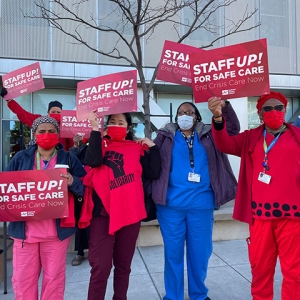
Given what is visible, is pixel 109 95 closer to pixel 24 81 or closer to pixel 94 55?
pixel 24 81

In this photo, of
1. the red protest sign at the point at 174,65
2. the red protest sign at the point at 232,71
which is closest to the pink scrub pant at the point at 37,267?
the red protest sign at the point at 232,71

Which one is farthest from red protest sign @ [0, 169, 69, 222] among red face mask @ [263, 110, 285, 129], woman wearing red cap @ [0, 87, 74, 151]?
woman wearing red cap @ [0, 87, 74, 151]

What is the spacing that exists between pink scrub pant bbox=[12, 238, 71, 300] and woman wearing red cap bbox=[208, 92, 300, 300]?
1.55 meters

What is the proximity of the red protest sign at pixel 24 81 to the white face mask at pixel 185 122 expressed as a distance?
2.21m

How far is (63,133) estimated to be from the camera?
3.95 meters

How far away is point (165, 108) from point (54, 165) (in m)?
9.12

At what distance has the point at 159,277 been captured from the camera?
3.81 m

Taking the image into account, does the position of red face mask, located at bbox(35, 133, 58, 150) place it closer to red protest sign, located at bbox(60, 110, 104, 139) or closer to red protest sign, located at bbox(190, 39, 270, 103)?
red protest sign, located at bbox(190, 39, 270, 103)

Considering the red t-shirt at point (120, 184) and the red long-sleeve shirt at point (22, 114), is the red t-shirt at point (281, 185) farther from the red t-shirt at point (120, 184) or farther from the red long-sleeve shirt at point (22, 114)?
the red long-sleeve shirt at point (22, 114)

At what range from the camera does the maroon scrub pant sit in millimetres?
2508

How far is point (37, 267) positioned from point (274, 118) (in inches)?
90.0

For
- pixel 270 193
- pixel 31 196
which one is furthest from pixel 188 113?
pixel 31 196

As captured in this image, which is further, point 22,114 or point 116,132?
point 22,114

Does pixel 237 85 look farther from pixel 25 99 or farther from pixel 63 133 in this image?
pixel 25 99
